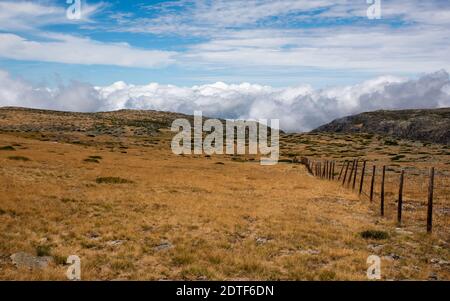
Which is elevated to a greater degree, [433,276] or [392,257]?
[433,276]

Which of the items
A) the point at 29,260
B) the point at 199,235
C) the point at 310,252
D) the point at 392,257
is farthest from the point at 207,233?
the point at 392,257

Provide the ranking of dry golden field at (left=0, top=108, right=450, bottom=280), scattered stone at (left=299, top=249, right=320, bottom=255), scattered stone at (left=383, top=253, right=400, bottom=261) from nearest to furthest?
dry golden field at (left=0, top=108, right=450, bottom=280) < scattered stone at (left=383, top=253, right=400, bottom=261) < scattered stone at (left=299, top=249, right=320, bottom=255)

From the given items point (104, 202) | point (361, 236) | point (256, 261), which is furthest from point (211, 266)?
point (104, 202)

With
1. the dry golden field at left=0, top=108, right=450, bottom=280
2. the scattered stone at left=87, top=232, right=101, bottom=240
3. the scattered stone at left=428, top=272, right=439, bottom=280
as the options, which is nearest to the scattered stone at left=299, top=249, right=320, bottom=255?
the dry golden field at left=0, top=108, right=450, bottom=280

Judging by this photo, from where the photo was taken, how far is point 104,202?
2228 cm

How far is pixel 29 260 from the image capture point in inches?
469

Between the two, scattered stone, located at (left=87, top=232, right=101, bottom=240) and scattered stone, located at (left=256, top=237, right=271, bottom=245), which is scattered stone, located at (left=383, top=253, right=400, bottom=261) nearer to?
scattered stone, located at (left=256, top=237, right=271, bottom=245)

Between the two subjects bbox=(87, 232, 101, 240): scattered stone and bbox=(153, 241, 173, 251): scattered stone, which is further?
bbox=(87, 232, 101, 240): scattered stone

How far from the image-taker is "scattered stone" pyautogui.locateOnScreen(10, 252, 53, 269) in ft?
37.6

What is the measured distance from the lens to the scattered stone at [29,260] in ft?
37.6

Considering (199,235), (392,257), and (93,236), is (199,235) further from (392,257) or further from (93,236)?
Result: (392,257)

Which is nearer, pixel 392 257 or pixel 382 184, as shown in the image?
pixel 392 257

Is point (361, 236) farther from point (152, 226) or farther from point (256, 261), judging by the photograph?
point (152, 226)
